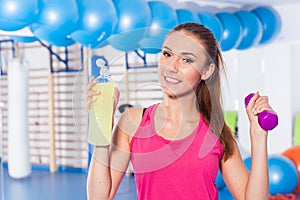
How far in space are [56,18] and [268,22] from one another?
296 centimetres

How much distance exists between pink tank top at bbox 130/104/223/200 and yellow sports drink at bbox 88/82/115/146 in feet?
0.37

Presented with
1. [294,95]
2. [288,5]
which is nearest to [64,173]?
[294,95]

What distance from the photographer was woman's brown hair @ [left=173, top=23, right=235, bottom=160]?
4.12ft

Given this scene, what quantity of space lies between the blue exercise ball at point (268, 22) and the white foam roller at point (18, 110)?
2.73 metres

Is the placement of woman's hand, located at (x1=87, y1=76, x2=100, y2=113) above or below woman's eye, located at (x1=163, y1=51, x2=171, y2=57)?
below

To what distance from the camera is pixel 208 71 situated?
125 centimetres

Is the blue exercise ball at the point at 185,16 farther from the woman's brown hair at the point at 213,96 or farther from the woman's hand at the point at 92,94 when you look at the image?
the woman's hand at the point at 92,94

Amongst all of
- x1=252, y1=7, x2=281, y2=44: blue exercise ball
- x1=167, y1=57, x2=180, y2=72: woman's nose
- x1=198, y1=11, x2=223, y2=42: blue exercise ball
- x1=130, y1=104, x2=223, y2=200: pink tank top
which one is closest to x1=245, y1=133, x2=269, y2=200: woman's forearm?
x1=130, y1=104, x2=223, y2=200: pink tank top

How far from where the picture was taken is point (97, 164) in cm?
120

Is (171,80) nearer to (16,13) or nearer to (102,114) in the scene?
(102,114)

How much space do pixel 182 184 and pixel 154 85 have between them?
0.81 ft

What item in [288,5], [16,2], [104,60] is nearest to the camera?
[104,60]

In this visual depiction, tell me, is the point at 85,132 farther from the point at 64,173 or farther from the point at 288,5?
the point at 64,173

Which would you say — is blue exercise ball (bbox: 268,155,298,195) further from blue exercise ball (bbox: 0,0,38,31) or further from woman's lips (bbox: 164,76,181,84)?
woman's lips (bbox: 164,76,181,84)
